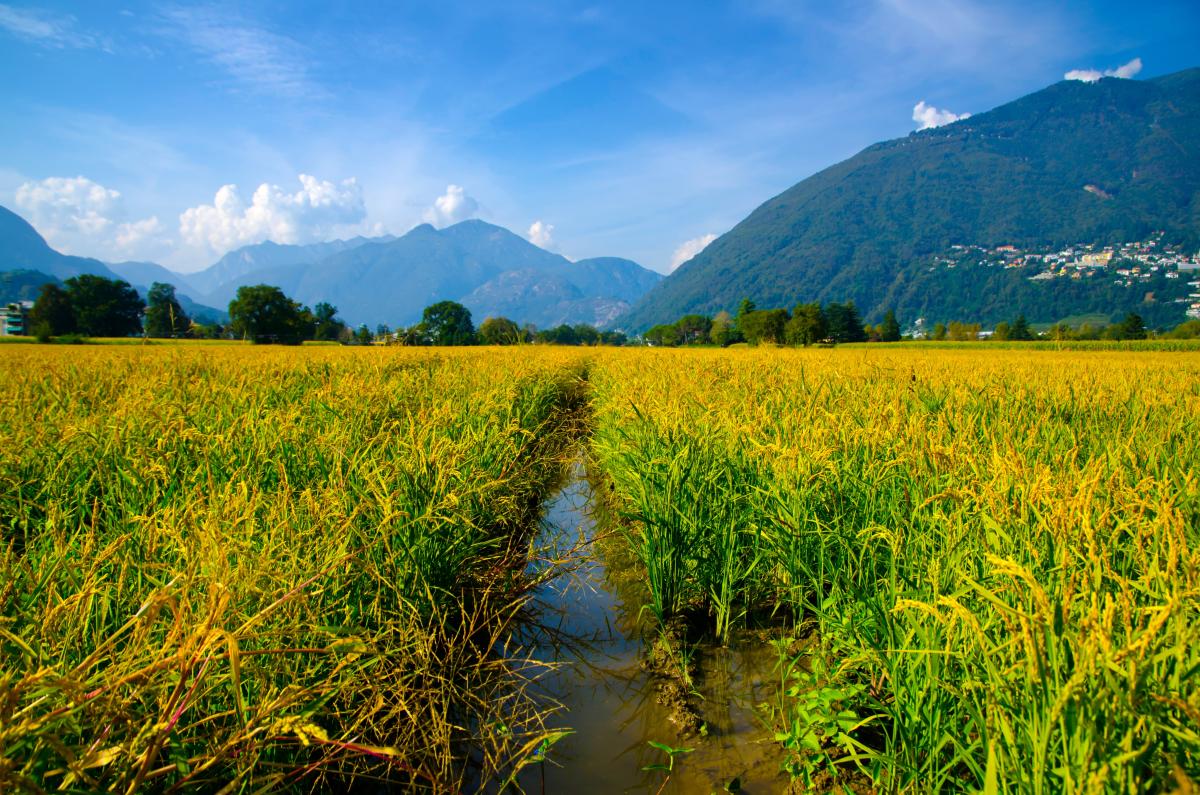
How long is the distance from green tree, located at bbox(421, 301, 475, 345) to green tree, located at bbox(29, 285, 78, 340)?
34551 mm

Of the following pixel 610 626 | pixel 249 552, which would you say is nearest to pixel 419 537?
pixel 249 552

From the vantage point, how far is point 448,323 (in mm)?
50125

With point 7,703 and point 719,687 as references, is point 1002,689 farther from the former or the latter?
point 7,703

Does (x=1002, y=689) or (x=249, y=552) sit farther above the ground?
(x=249, y=552)

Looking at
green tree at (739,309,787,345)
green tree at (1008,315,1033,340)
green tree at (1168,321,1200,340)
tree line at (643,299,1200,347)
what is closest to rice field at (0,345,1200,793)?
tree line at (643,299,1200,347)

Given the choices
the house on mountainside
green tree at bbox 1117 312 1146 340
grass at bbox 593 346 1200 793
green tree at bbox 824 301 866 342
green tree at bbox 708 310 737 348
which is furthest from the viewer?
green tree at bbox 824 301 866 342

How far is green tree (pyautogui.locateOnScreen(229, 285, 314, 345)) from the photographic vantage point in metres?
53.6

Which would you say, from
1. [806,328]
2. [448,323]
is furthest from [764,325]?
[448,323]

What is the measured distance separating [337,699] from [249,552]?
1.96 ft

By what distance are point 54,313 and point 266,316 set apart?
809 inches

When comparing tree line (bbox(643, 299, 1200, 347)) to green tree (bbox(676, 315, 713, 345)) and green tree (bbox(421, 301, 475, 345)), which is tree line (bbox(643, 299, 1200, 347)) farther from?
green tree (bbox(421, 301, 475, 345))

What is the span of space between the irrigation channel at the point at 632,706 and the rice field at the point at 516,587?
A: 0.43 ft

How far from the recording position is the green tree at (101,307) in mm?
55531

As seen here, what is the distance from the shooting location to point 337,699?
72.4 inches
